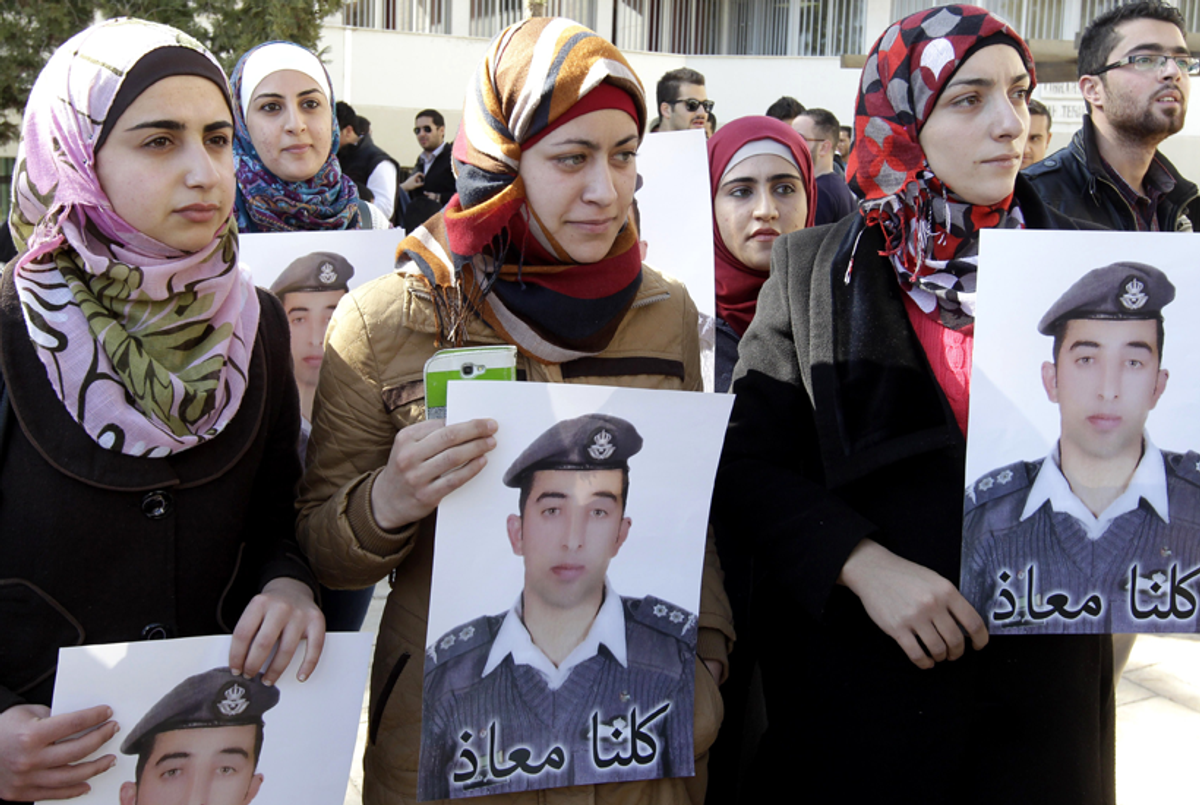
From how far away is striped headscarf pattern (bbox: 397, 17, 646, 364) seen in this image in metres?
1.82

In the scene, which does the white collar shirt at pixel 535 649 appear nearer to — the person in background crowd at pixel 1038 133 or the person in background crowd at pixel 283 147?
the person in background crowd at pixel 283 147

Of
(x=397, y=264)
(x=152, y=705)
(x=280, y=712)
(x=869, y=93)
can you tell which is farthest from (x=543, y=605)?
(x=869, y=93)

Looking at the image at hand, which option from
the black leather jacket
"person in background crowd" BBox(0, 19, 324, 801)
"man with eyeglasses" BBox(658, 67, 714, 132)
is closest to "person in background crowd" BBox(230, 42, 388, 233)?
"person in background crowd" BBox(0, 19, 324, 801)

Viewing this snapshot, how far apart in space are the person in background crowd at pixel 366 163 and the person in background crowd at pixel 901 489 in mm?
3393

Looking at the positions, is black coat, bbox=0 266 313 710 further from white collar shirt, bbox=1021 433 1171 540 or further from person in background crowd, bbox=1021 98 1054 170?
person in background crowd, bbox=1021 98 1054 170

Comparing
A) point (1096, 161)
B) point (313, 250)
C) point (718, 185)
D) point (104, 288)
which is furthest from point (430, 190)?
point (104, 288)

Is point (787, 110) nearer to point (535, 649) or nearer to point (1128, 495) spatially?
point (1128, 495)

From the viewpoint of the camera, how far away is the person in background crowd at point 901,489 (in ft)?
6.09

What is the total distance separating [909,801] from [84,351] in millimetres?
1604

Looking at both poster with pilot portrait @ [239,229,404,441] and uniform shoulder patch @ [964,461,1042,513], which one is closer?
uniform shoulder patch @ [964,461,1042,513]

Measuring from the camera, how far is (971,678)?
73.7 inches

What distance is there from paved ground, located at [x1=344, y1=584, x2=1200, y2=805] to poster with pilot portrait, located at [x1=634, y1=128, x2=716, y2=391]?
1933 millimetres

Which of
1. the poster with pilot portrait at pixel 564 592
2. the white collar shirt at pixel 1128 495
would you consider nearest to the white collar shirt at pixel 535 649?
the poster with pilot portrait at pixel 564 592

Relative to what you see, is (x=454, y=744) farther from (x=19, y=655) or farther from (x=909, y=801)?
(x=909, y=801)
